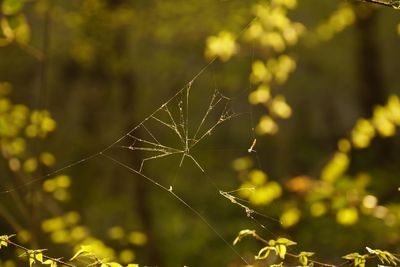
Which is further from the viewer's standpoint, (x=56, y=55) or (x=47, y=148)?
(x=56, y=55)

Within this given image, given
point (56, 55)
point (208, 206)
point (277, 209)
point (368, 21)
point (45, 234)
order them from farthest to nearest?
point (56, 55), point (368, 21), point (208, 206), point (277, 209), point (45, 234)

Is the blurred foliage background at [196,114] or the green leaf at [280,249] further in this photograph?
the blurred foliage background at [196,114]

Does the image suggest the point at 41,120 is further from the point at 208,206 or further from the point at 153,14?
the point at 208,206

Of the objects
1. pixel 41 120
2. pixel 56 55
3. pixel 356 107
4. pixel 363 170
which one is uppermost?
pixel 356 107

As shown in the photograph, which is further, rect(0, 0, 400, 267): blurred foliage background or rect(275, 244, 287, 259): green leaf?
rect(0, 0, 400, 267): blurred foliage background

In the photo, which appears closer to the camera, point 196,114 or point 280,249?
point 280,249

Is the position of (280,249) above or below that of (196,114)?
below

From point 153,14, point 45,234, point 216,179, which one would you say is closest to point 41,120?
point 153,14

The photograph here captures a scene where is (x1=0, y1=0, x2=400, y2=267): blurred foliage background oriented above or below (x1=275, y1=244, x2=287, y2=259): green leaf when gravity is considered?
above
